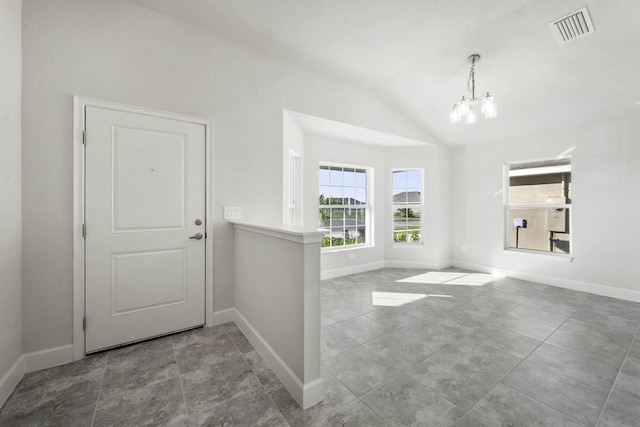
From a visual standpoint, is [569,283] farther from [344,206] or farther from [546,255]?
[344,206]

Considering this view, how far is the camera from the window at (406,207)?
511cm

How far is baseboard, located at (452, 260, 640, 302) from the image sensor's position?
3338mm

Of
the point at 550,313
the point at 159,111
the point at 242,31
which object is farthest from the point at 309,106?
the point at 550,313

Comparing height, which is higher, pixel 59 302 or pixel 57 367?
pixel 59 302

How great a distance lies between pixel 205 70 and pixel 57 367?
9.20 feet

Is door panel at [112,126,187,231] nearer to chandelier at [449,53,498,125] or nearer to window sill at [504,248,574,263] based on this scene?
chandelier at [449,53,498,125]

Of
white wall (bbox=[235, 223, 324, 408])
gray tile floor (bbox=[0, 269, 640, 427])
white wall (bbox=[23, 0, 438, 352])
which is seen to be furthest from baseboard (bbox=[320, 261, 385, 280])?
white wall (bbox=[235, 223, 324, 408])

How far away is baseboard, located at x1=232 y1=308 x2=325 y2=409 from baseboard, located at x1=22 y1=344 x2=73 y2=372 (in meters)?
1.40

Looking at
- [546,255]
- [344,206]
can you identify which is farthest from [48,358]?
[546,255]

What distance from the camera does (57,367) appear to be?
1940 millimetres

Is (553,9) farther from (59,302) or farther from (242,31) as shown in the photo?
(59,302)

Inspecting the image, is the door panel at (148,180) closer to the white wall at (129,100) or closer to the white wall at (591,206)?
the white wall at (129,100)

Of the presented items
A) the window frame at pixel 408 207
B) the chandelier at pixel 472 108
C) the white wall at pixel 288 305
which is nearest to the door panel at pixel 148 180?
the white wall at pixel 288 305

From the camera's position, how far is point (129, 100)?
223cm
